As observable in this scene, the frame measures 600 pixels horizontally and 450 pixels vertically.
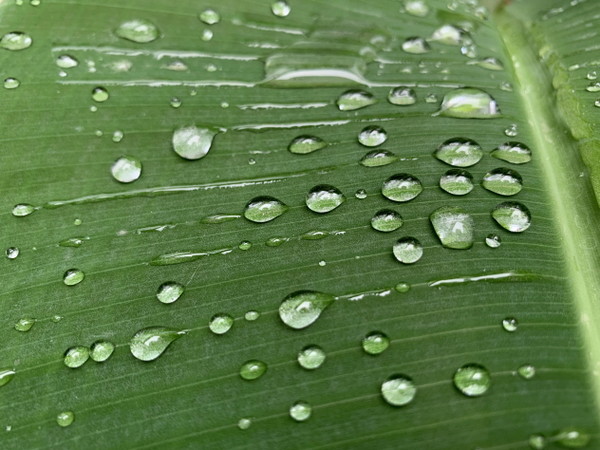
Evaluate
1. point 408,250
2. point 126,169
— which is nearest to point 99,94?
point 126,169

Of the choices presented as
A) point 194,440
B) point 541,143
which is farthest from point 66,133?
point 541,143

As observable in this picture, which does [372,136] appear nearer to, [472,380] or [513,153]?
[513,153]

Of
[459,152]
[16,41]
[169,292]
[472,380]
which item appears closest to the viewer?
[472,380]

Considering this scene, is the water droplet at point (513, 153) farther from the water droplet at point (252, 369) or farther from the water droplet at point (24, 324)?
the water droplet at point (24, 324)

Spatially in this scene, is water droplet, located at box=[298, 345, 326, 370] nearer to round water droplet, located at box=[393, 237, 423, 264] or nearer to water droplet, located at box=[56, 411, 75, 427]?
round water droplet, located at box=[393, 237, 423, 264]

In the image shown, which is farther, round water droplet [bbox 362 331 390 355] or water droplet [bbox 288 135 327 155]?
water droplet [bbox 288 135 327 155]

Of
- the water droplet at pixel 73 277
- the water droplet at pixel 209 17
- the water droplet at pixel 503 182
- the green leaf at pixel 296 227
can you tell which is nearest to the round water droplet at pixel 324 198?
the green leaf at pixel 296 227

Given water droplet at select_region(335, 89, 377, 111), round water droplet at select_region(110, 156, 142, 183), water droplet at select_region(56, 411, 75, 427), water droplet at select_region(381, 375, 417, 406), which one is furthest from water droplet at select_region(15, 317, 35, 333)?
water droplet at select_region(335, 89, 377, 111)
